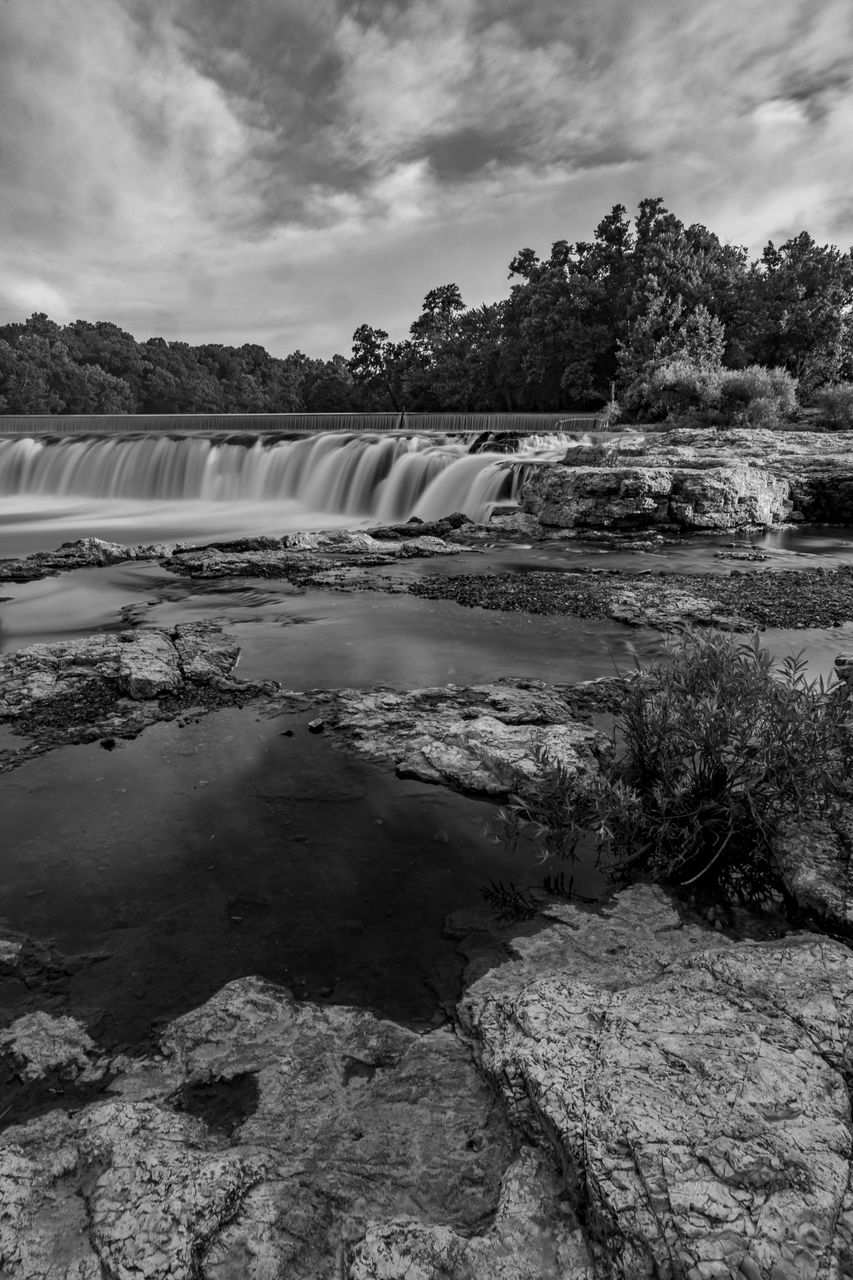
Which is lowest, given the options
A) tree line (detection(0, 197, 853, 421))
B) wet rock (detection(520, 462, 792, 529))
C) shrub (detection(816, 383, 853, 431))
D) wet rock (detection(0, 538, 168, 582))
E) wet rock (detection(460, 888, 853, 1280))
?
wet rock (detection(0, 538, 168, 582))

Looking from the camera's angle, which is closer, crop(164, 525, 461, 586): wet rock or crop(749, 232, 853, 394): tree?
crop(164, 525, 461, 586): wet rock

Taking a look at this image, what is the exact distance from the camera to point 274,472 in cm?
2186

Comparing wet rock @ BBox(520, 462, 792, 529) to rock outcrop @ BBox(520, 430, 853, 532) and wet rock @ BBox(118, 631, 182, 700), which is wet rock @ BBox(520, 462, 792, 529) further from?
wet rock @ BBox(118, 631, 182, 700)

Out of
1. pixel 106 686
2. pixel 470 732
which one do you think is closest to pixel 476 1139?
pixel 470 732

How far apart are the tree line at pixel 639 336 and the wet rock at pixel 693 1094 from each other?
943 inches

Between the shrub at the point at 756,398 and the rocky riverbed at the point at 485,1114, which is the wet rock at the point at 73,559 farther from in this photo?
the shrub at the point at 756,398

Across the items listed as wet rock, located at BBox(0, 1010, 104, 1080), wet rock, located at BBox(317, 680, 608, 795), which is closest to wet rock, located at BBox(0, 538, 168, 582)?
wet rock, located at BBox(317, 680, 608, 795)

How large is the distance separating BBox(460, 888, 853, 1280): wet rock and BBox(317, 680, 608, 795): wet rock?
4.96 ft

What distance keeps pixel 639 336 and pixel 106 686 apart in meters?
37.3

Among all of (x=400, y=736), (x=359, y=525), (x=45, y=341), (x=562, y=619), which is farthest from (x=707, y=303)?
(x=45, y=341)

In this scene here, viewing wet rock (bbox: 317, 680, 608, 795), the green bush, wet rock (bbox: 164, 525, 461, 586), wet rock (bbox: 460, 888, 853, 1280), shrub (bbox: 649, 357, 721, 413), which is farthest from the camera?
shrub (bbox: 649, 357, 721, 413)

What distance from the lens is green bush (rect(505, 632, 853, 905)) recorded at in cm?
313

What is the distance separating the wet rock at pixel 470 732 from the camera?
4059 millimetres

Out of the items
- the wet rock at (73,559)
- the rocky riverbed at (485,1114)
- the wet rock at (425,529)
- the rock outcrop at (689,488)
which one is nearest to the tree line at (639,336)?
the rock outcrop at (689,488)
